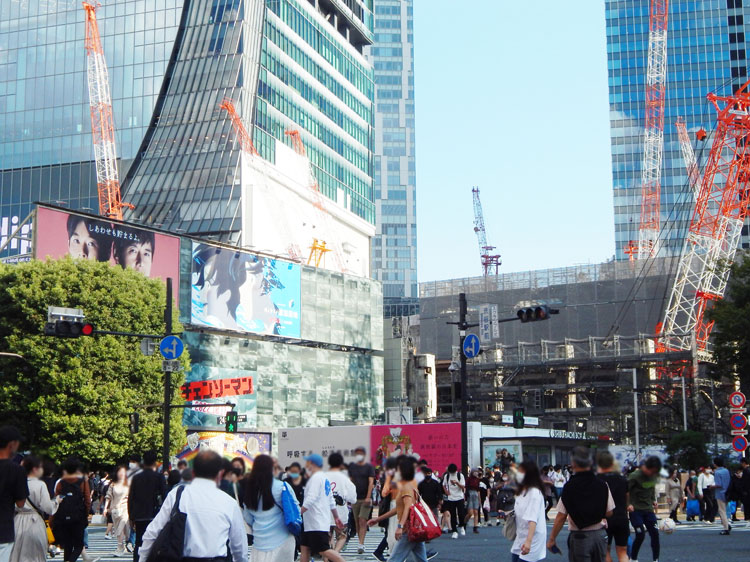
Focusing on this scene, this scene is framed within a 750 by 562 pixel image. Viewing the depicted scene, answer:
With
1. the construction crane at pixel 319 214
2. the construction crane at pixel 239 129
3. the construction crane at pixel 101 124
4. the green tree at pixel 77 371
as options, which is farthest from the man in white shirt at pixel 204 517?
the construction crane at pixel 101 124

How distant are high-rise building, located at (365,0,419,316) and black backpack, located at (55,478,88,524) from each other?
533 feet

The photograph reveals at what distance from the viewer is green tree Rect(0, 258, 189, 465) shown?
4003 cm

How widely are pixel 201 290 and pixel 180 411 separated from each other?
55.8 ft

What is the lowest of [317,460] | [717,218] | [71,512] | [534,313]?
[71,512]

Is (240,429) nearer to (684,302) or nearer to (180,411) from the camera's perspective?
(180,411)

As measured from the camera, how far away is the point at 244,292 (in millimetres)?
63438

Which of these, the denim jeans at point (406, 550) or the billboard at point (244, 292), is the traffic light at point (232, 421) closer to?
the denim jeans at point (406, 550)

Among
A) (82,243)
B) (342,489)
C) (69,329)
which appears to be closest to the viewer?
(342,489)

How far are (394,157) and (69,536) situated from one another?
169029mm

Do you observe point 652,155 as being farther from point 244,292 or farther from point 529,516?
point 529,516

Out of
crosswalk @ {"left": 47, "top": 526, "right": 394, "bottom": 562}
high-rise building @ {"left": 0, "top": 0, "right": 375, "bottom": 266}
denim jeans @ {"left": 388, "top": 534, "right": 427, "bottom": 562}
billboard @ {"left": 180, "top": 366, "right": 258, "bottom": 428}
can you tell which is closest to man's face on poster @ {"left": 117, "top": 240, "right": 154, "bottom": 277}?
billboard @ {"left": 180, "top": 366, "right": 258, "bottom": 428}

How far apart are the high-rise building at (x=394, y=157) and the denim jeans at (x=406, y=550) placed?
6463 inches

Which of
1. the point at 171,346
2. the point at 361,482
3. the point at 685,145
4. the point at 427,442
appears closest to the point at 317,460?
the point at 361,482

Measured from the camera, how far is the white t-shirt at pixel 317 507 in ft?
38.7
